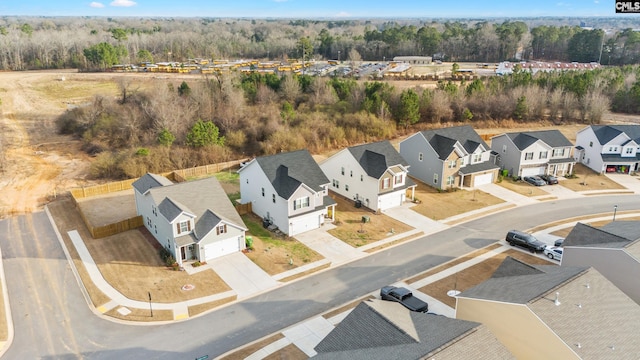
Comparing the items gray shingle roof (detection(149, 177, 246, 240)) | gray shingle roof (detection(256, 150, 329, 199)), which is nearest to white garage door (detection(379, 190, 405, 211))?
gray shingle roof (detection(256, 150, 329, 199))

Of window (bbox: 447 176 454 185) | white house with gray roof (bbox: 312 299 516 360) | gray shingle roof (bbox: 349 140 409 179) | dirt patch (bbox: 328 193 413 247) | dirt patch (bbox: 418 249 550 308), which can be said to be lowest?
dirt patch (bbox: 418 249 550 308)

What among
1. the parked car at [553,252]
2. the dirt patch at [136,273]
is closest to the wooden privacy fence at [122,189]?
A: the dirt patch at [136,273]

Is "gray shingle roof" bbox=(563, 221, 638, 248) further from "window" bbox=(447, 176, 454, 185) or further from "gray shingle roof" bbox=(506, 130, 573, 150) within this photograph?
"gray shingle roof" bbox=(506, 130, 573, 150)

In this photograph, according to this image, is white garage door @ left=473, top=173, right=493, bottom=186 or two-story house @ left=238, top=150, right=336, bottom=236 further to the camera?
white garage door @ left=473, top=173, right=493, bottom=186

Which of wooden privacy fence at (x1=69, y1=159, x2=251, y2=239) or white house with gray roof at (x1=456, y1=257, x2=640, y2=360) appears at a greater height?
white house with gray roof at (x1=456, y1=257, x2=640, y2=360)

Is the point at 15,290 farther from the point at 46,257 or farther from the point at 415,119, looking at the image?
the point at 415,119

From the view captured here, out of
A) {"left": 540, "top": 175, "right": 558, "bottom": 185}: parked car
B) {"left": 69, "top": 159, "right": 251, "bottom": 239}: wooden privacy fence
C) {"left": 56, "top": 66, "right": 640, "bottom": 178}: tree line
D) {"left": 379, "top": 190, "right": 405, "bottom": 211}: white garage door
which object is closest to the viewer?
{"left": 69, "top": 159, "right": 251, "bottom": 239}: wooden privacy fence
